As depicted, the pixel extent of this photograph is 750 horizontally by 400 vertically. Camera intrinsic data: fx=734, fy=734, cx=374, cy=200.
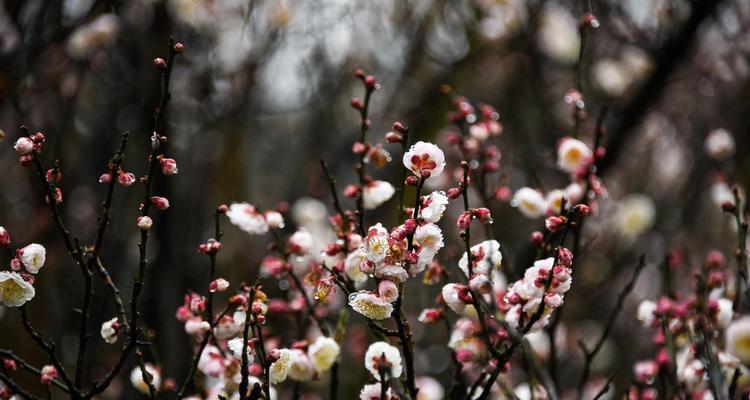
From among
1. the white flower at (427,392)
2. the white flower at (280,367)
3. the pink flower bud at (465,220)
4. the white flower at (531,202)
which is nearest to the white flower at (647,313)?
the white flower at (531,202)

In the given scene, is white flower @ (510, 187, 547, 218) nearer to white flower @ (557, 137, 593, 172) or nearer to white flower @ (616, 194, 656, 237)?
white flower @ (557, 137, 593, 172)

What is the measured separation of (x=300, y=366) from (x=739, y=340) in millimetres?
1891

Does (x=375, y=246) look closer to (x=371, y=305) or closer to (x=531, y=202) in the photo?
(x=371, y=305)

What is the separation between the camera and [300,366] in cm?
213

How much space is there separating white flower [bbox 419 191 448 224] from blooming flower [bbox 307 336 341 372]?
56cm

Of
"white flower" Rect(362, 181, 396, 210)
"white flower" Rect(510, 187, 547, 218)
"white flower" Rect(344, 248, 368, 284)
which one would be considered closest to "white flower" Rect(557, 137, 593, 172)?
"white flower" Rect(510, 187, 547, 218)

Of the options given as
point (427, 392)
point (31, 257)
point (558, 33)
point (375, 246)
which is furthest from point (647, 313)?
point (558, 33)

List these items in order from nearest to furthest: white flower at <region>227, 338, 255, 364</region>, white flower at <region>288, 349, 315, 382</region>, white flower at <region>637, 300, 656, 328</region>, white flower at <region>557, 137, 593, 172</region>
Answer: white flower at <region>227, 338, 255, 364</region>
white flower at <region>288, 349, 315, 382</region>
white flower at <region>637, 300, 656, 328</region>
white flower at <region>557, 137, 593, 172</region>

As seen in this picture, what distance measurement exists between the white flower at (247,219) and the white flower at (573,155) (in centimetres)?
114

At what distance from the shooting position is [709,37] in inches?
240

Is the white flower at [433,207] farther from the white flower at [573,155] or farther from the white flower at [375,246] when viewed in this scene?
the white flower at [573,155]

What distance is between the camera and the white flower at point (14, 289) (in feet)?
5.85

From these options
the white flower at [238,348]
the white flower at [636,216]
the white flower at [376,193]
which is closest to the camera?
the white flower at [238,348]

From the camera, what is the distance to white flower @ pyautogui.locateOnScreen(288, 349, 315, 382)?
2125mm
